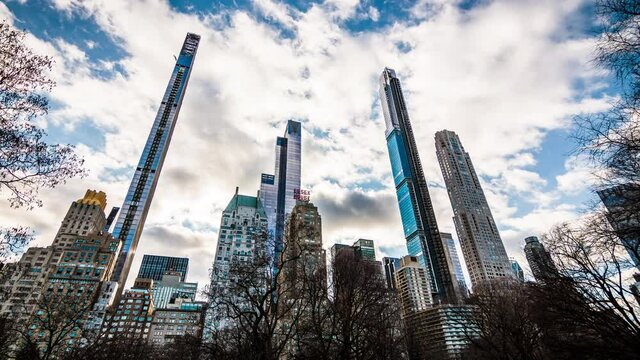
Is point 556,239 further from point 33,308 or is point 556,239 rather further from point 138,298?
point 138,298

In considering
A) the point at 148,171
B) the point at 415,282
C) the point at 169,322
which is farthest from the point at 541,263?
the point at 415,282

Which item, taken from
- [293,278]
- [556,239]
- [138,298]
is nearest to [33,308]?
[138,298]

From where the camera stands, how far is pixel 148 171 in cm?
14988

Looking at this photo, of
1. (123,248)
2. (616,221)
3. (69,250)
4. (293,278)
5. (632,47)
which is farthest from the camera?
(123,248)

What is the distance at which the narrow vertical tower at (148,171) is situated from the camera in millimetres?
131238

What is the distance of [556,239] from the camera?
56.7 feet

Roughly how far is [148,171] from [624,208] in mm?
172783

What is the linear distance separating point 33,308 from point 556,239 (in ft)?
376

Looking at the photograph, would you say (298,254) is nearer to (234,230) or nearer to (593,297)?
(593,297)

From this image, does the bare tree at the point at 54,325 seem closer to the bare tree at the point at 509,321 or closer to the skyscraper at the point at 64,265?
the bare tree at the point at 509,321

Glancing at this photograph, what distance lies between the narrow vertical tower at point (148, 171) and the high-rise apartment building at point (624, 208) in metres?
153

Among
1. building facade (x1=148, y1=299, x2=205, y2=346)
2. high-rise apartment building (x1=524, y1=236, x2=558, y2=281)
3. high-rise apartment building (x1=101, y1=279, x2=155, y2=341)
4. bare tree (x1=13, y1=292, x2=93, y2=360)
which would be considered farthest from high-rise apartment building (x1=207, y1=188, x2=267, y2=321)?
high-rise apartment building (x1=524, y1=236, x2=558, y2=281)

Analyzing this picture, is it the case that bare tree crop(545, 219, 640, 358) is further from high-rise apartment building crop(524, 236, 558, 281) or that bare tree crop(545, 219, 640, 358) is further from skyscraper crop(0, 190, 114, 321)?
skyscraper crop(0, 190, 114, 321)

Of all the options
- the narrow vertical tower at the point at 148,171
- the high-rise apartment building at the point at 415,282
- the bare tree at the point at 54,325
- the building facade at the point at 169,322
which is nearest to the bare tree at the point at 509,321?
the bare tree at the point at 54,325
